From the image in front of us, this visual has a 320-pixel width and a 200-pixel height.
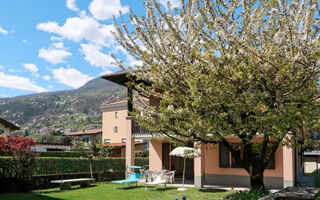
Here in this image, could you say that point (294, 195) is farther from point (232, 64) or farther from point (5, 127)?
point (5, 127)

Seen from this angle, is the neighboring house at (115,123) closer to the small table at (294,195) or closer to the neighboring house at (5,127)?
the neighboring house at (5,127)

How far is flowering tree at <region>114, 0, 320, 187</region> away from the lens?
747cm

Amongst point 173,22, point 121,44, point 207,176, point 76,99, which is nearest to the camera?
point 173,22

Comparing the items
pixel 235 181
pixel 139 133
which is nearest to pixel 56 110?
pixel 139 133

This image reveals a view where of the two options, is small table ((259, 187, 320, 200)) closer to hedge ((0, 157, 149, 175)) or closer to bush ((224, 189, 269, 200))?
bush ((224, 189, 269, 200))

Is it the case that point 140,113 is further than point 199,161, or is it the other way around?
point 199,161

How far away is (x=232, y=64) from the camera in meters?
7.82

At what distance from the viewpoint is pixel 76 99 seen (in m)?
159

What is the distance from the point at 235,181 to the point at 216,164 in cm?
143

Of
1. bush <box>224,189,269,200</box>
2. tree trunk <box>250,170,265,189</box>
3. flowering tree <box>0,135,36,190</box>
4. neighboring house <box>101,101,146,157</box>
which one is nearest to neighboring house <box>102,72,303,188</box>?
tree trunk <box>250,170,265,189</box>

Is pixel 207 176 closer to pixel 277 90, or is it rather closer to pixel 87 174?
pixel 87 174

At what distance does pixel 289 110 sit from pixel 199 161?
9281 millimetres

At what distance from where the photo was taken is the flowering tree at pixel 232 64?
747cm

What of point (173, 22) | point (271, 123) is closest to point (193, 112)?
point (271, 123)
